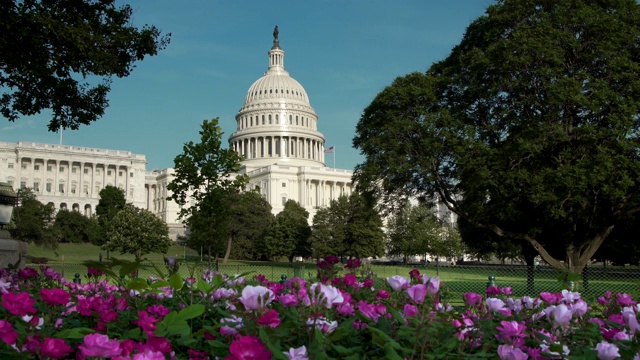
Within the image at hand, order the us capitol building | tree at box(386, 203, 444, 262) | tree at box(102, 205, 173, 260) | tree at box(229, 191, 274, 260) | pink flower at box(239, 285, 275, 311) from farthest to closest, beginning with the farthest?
the us capitol building → tree at box(386, 203, 444, 262) → tree at box(229, 191, 274, 260) → tree at box(102, 205, 173, 260) → pink flower at box(239, 285, 275, 311)

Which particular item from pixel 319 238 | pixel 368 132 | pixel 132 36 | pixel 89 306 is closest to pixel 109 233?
pixel 319 238

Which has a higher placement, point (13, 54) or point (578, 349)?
point (13, 54)

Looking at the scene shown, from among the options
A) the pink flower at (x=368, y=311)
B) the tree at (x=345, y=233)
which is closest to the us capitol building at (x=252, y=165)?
the tree at (x=345, y=233)

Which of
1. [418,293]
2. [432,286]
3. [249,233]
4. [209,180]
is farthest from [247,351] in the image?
[249,233]

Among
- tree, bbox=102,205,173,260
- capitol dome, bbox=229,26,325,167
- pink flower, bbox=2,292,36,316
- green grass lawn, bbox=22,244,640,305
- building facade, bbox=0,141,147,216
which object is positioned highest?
capitol dome, bbox=229,26,325,167

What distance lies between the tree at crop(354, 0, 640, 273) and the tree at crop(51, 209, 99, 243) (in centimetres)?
7179

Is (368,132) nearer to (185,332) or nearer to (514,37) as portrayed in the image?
(514,37)

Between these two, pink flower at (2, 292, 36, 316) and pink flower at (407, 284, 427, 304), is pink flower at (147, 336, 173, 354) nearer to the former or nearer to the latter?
pink flower at (2, 292, 36, 316)

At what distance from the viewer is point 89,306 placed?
406 centimetres

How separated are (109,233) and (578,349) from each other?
247 ft

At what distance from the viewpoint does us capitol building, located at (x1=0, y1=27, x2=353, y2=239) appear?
414 feet

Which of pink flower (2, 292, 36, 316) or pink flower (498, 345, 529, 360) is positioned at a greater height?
pink flower (2, 292, 36, 316)

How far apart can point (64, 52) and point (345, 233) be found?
6435 cm

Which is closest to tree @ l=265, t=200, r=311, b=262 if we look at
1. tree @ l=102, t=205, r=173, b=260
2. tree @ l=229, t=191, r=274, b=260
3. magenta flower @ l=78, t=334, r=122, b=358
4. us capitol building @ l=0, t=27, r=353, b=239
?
tree @ l=229, t=191, r=274, b=260
